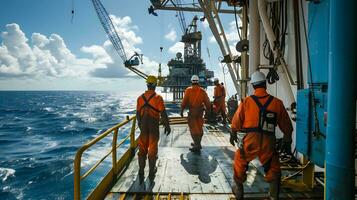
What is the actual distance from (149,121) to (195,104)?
7.84 ft

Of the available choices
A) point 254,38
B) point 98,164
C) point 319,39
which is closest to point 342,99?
point 319,39

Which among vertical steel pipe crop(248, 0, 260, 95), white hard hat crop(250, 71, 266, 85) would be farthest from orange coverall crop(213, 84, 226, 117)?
white hard hat crop(250, 71, 266, 85)

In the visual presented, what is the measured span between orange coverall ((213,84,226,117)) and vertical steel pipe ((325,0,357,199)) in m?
9.19

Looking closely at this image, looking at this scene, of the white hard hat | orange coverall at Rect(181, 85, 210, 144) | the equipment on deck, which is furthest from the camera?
the equipment on deck

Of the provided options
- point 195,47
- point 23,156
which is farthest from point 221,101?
point 195,47

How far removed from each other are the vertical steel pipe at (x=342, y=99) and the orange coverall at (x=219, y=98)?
9.19 metres

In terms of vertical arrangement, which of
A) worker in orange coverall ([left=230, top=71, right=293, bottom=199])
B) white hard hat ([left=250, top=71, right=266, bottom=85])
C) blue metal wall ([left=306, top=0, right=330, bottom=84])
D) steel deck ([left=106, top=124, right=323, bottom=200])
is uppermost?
blue metal wall ([left=306, top=0, right=330, bottom=84])

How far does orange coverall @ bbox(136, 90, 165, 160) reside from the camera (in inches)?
199

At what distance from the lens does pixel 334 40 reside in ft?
8.70

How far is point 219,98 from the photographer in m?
12.0

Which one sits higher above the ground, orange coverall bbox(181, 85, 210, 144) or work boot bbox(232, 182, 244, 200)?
orange coverall bbox(181, 85, 210, 144)

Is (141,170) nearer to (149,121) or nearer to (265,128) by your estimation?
(149,121)

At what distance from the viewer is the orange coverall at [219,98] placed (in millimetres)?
11930

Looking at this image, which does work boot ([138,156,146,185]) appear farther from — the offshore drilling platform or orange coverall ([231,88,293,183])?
orange coverall ([231,88,293,183])
